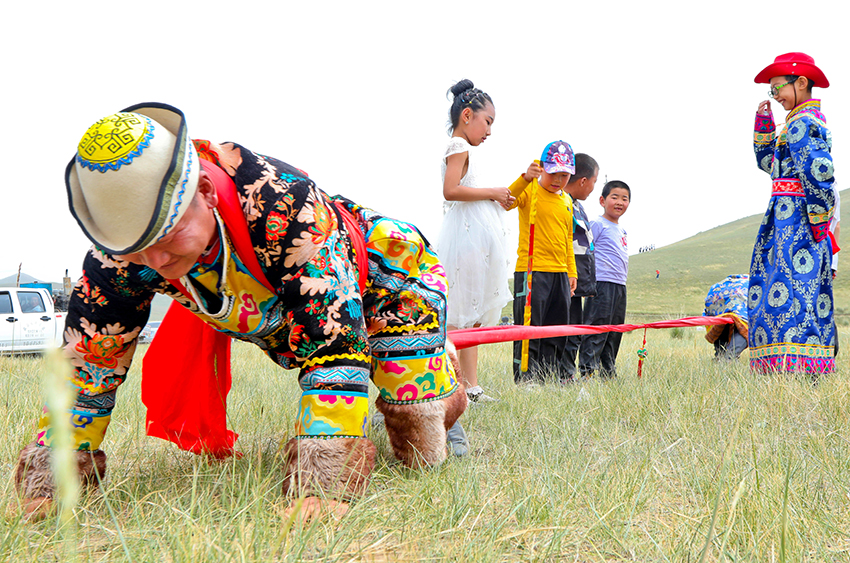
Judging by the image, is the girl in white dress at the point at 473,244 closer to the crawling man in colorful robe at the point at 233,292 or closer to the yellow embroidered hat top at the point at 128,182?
the crawling man in colorful robe at the point at 233,292

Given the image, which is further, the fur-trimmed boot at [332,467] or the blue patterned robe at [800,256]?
the blue patterned robe at [800,256]

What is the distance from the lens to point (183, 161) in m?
1.36

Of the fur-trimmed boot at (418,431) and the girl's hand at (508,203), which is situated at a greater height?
the girl's hand at (508,203)

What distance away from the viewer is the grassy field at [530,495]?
129 cm

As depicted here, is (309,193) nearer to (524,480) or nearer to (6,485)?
(524,480)

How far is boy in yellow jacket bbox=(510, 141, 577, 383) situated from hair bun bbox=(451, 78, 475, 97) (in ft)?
2.20

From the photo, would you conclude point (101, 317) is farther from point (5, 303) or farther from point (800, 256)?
point (5, 303)

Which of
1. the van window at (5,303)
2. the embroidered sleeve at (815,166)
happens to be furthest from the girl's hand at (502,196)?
the van window at (5,303)

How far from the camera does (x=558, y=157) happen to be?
12.9 ft

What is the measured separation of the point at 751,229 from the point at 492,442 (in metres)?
79.2

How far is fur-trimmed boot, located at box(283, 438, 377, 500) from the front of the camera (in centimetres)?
148

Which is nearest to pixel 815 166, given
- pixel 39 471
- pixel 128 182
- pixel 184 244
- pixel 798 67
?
pixel 798 67

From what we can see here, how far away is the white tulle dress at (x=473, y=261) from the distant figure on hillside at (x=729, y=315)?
2.63m

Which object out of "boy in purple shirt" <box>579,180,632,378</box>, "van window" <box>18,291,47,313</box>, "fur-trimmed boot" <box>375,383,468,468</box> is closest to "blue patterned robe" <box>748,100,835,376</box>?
"boy in purple shirt" <box>579,180,632,378</box>
